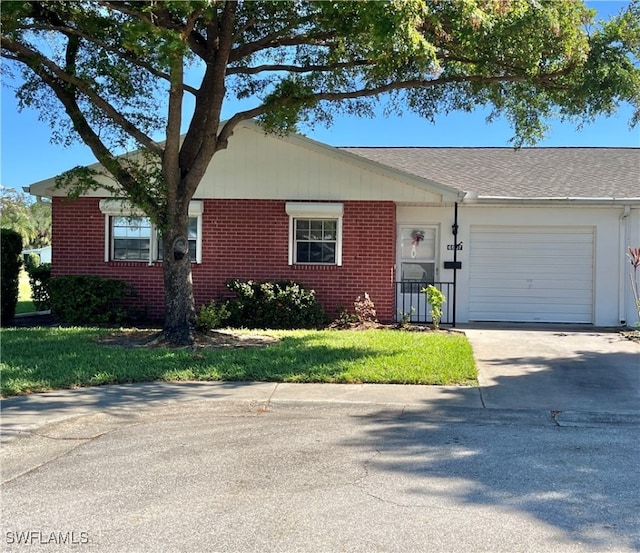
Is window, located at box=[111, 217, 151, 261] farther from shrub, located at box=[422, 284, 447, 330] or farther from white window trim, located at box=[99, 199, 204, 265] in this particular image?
shrub, located at box=[422, 284, 447, 330]

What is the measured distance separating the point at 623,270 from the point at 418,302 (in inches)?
174

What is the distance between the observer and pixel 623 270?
12664 mm

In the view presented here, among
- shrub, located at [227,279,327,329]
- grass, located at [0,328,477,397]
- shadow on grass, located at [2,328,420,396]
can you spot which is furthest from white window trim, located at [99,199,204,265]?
shadow on grass, located at [2,328,420,396]

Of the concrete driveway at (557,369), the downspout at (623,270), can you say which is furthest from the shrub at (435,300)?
the downspout at (623,270)

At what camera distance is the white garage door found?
1289 cm

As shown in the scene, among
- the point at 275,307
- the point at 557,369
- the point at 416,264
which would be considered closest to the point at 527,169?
the point at 416,264

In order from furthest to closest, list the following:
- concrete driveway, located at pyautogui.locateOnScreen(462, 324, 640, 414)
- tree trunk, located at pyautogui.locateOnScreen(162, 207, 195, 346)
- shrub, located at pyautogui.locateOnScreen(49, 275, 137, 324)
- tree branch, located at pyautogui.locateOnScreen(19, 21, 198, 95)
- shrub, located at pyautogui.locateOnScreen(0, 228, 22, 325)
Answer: shrub, located at pyautogui.locateOnScreen(0, 228, 22, 325) → shrub, located at pyautogui.locateOnScreen(49, 275, 137, 324) → tree trunk, located at pyautogui.locateOnScreen(162, 207, 195, 346) → tree branch, located at pyautogui.locateOnScreen(19, 21, 198, 95) → concrete driveway, located at pyautogui.locateOnScreen(462, 324, 640, 414)

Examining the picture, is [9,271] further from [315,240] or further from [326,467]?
[326,467]

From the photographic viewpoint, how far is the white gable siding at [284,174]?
40.1ft

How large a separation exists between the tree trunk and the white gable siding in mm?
3162

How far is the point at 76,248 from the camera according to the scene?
12.8 meters

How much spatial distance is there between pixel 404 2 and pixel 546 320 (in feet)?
28.3

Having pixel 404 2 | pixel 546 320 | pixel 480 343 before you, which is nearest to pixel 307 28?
pixel 404 2

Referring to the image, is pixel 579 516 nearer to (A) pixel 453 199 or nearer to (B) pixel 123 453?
(B) pixel 123 453
